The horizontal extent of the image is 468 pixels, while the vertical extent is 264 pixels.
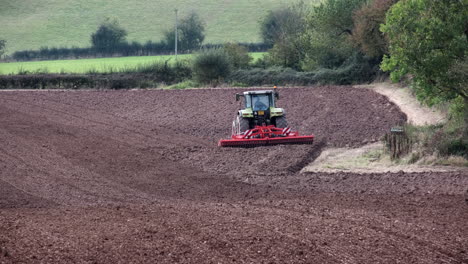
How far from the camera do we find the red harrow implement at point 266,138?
25469 mm

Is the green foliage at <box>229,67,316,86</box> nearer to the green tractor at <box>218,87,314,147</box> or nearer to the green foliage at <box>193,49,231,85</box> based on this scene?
the green foliage at <box>193,49,231,85</box>

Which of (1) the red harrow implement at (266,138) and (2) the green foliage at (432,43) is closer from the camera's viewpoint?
(2) the green foliage at (432,43)

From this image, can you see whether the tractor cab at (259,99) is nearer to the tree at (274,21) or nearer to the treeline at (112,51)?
the tree at (274,21)

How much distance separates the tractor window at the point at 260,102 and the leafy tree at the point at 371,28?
19.3m

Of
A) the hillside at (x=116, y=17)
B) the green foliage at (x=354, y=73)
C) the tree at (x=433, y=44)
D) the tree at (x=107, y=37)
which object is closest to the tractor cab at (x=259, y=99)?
the tree at (x=433, y=44)

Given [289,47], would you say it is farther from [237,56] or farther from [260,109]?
[260,109]

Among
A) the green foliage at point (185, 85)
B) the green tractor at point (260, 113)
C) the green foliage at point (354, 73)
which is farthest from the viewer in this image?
the green foliage at point (185, 85)

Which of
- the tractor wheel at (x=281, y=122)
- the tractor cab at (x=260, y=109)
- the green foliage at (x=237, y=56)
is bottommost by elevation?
the tractor wheel at (x=281, y=122)

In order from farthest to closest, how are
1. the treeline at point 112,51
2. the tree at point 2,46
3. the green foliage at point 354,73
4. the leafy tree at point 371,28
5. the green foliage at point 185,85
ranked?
1. the treeline at point 112,51
2. the tree at point 2,46
3. the green foliage at point 185,85
4. the green foliage at point 354,73
5. the leafy tree at point 371,28

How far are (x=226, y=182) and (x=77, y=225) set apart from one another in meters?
7.68

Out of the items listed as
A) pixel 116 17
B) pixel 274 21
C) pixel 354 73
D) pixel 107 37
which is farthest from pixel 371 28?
pixel 116 17

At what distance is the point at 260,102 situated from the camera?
27.0 meters

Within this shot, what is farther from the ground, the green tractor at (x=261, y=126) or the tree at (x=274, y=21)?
the tree at (x=274, y=21)

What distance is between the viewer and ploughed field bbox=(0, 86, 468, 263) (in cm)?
1149
